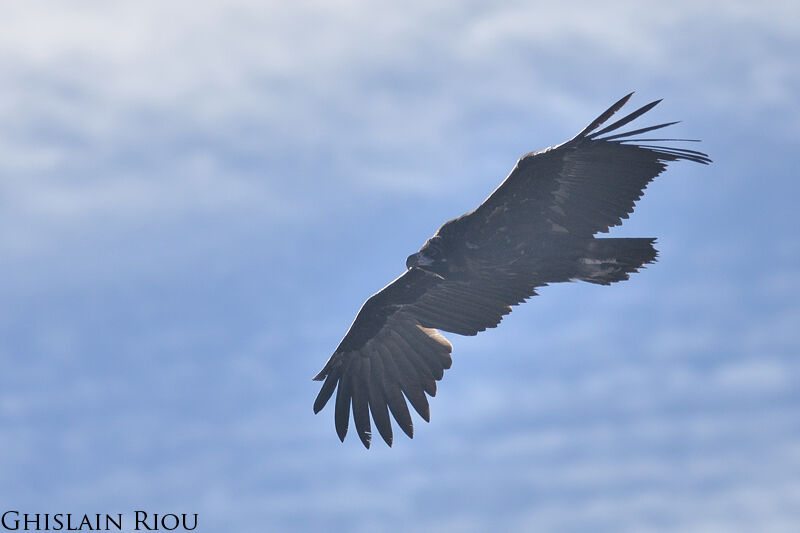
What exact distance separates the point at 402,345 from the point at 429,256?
1.88 meters

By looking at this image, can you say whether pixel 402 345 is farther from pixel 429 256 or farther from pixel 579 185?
pixel 579 185

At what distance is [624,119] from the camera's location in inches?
554

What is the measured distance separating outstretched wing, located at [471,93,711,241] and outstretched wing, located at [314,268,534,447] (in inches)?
59.9

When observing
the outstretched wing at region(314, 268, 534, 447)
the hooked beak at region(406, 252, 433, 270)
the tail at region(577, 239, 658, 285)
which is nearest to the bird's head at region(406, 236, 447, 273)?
the hooked beak at region(406, 252, 433, 270)

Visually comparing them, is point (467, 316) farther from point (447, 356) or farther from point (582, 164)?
point (582, 164)

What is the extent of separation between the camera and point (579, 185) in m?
15.2

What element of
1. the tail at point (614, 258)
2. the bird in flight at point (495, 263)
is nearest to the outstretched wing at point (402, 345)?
the bird in flight at point (495, 263)

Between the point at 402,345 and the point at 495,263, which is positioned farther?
the point at 402,345

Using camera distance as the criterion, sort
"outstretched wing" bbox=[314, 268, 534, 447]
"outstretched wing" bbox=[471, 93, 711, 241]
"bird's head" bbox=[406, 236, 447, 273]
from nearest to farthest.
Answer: "outstretched wing" bbox=[471, 93, 711, 241] < "bird's head" bbox=[406, 236, 447, 273] < "outstretched wing" bbox=[314, 268, 534, 447]

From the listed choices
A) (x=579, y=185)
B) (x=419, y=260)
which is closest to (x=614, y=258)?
(x=579, y=185)

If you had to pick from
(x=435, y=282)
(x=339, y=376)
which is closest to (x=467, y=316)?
(x=435, y=282)

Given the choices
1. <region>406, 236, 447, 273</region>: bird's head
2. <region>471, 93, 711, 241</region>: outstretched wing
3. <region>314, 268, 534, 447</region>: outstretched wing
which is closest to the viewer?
<region>471, 93, 711, 241</region>: outstretched wing

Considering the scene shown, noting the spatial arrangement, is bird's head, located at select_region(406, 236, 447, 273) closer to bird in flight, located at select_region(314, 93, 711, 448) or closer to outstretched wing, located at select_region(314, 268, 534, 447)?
bird in flight, located at select_region(314, 93, 711, 448)

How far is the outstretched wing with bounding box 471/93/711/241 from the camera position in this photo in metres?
14.5
